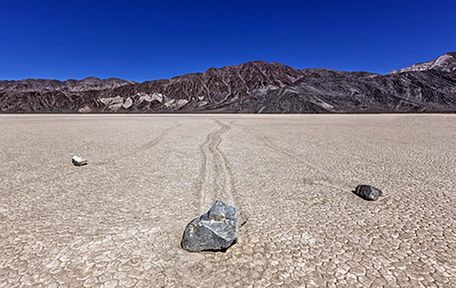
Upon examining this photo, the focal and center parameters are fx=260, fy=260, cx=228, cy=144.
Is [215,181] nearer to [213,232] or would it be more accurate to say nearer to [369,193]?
[213,232]

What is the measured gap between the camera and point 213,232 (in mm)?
3006

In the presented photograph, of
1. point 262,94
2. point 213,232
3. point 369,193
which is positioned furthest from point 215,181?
point 262,94

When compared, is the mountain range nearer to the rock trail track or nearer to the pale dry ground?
the rock trail track

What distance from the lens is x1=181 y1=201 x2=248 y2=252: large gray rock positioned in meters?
3.00

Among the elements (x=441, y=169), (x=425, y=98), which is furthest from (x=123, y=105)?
(x=441, y=169)

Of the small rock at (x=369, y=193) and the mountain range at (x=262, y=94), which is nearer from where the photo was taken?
the small rock at (x=369, y=193)

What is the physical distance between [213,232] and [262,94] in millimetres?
97006

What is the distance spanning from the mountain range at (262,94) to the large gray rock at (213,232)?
219 feet

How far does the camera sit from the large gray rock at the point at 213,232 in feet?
9.85

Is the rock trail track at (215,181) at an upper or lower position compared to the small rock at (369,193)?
lower

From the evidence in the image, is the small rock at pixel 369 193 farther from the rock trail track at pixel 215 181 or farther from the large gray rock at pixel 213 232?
the large gray rock at pixel 213 232

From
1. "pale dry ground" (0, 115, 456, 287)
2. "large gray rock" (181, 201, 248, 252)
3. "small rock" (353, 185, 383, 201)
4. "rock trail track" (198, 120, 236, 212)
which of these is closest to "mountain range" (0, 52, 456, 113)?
"rock trail track" (198, 120, 236, 212)

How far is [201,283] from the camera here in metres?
2.54

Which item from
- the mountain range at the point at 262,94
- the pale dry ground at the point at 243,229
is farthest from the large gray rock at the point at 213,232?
the mountain range at the point at 262,94
